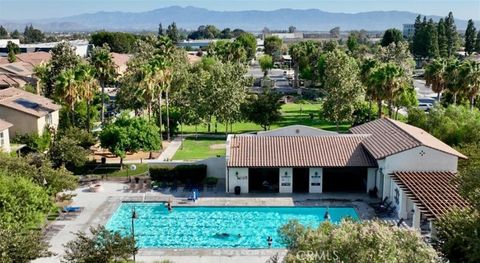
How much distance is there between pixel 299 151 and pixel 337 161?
10.2ft

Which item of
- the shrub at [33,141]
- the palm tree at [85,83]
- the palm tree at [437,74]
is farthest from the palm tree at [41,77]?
the palm tree at [437,74]

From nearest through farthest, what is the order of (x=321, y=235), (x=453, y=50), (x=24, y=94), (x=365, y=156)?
(x=321, y=235) → (x=365, y=156) → (x=24, y=94) → (x=453, y=50)

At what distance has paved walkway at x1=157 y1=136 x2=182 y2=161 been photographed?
5299cm

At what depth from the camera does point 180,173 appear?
44.8 meters

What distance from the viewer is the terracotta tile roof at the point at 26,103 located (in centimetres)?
5178

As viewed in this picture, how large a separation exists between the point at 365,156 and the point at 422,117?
13.5 metres

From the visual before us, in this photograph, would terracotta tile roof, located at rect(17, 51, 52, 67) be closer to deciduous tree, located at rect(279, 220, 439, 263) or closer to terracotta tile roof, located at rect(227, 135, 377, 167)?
terracotta tile roof, located at rect(227, 135, 377, 167)

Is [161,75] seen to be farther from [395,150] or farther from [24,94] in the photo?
[395,150]

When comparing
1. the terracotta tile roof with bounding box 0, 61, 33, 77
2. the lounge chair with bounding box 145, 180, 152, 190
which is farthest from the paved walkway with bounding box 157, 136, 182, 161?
the terracotta tile roof with bounding box 0, 61, 33, 77

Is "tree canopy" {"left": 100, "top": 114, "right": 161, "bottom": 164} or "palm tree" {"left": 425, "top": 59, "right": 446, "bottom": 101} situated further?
"palm tree" {"left": 425, "top": 59, "right": 446, "bottom": 101}

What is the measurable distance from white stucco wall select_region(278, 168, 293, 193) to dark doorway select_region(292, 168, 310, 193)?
2.20 ft

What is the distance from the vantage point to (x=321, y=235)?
55.8 ft

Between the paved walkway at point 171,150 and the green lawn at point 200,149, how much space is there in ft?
1.60

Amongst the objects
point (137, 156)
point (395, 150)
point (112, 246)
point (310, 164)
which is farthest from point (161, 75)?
point (112, 246)
